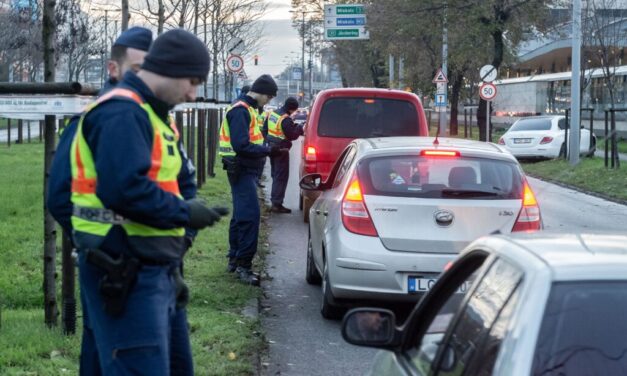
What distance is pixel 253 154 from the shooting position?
9.84 meters

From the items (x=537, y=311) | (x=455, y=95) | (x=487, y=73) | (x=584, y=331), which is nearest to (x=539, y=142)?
(x=487, y=73)

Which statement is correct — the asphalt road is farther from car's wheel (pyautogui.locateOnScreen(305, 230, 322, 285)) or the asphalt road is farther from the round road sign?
the round road sign

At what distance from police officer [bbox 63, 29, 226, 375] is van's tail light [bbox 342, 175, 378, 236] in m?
4.26

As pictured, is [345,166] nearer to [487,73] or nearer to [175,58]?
[175,58]

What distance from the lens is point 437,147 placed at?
866 cm

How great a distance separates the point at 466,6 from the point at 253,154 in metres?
25.9

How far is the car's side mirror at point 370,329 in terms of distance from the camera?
3.89 meters

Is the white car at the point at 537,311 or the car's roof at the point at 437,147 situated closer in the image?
the white car at the point at 537,311

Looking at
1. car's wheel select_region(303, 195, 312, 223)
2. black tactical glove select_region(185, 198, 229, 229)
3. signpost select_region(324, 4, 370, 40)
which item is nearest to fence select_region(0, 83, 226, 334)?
black tactical glove select_region(185, 198, 229, 229)

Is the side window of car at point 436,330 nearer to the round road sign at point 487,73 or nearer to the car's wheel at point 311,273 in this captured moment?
the car's wheel at point 311,273

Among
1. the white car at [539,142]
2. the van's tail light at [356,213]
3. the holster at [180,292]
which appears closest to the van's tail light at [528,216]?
the van's tail light at [356,213]

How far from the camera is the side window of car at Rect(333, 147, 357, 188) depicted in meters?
9.45

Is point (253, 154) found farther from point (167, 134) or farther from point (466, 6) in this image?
point (466, 6)

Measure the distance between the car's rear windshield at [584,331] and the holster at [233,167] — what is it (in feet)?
23.1
